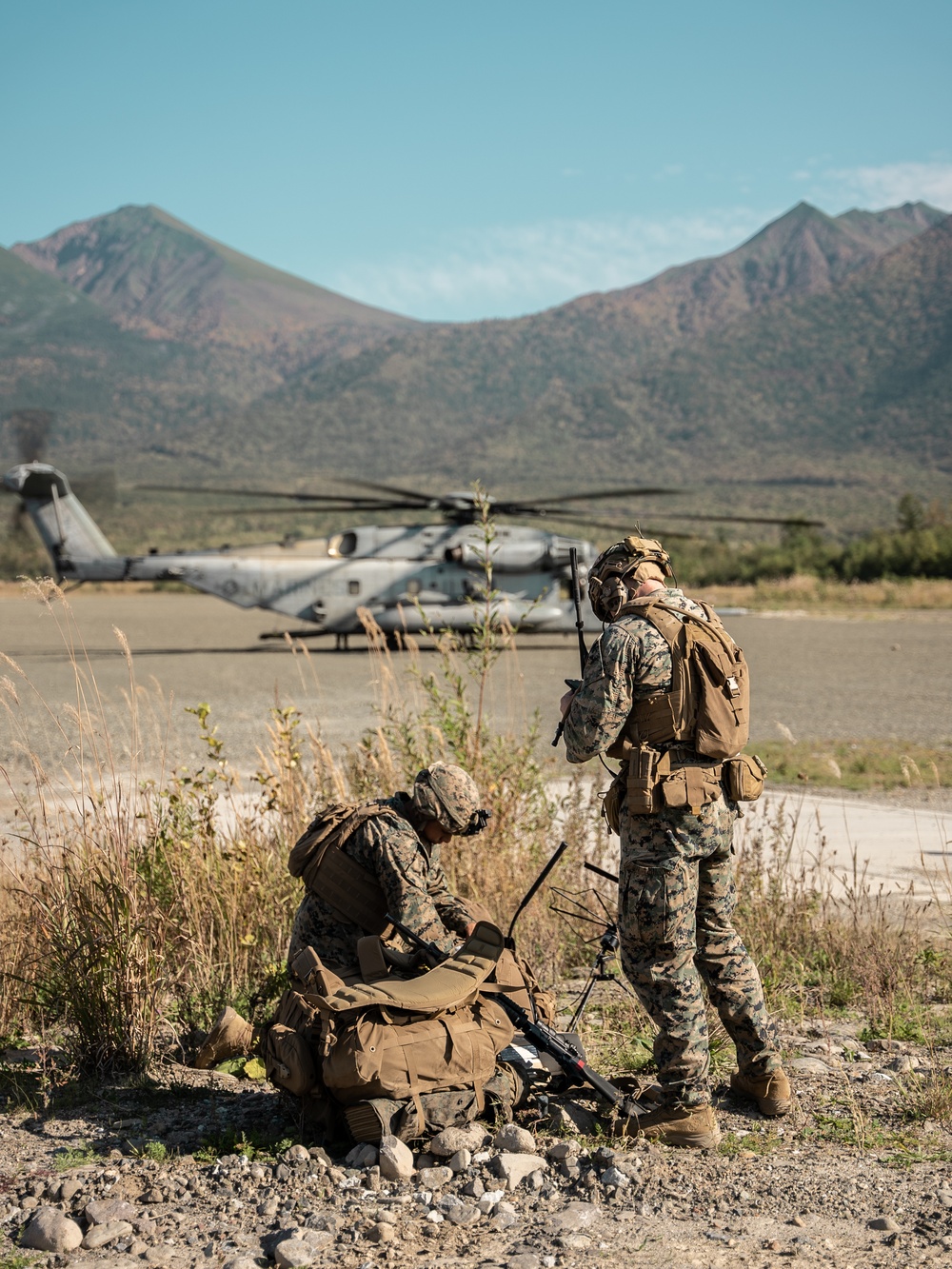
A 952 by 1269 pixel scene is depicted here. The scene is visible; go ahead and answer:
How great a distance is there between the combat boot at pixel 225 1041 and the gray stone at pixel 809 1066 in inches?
81.6

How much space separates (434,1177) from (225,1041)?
1231mm

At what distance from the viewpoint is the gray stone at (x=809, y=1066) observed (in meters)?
4.41

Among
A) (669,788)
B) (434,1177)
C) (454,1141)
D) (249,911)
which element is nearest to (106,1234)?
(434,1177)

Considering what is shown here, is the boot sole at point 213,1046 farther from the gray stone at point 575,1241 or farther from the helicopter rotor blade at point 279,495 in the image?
the helicopter rotor blade at point 279,495

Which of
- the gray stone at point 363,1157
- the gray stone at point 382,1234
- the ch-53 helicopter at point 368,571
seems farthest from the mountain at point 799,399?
the gray stone at point 382,1234

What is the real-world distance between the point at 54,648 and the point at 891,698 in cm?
1686

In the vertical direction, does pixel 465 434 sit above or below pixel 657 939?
above

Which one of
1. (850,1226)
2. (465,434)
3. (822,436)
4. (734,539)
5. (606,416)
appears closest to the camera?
(850,1226)

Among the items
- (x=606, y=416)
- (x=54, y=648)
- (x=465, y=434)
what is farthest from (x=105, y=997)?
(x=465, y=434)

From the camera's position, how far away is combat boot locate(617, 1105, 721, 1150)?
3.75 metres

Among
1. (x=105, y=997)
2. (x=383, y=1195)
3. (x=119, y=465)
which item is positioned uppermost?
(x=119, y=465)

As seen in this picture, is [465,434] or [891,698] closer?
[891,698]

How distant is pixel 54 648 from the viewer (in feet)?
80.8

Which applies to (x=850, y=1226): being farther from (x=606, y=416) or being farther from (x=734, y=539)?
(x=606, y=416)
